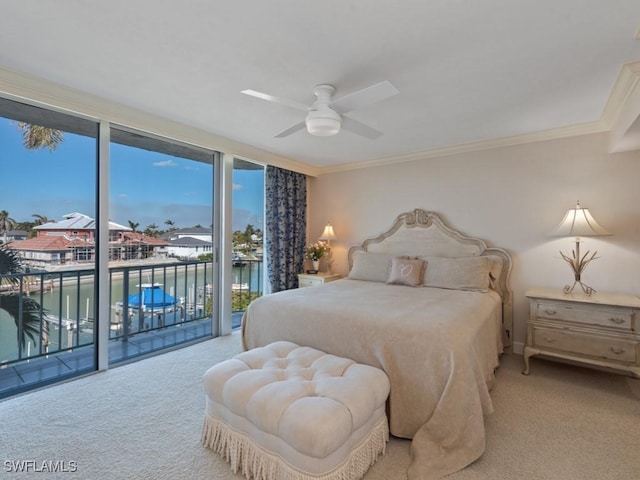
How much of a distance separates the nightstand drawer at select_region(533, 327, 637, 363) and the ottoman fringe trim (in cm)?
187

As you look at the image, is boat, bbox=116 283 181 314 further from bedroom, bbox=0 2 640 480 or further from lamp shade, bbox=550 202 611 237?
lamp shade, bbox=550 202 611 237

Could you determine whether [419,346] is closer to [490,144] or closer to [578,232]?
[578,232]

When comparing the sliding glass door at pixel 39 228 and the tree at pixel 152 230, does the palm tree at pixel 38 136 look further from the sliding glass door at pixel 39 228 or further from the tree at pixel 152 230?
the tree at pixel 152 230

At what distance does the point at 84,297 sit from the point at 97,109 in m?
1.94

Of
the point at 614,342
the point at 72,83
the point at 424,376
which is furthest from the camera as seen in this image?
the point at 614,342

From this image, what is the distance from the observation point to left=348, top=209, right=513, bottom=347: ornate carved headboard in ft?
11.5

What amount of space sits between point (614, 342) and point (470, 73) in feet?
7.91

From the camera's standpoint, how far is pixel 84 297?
11.0ft

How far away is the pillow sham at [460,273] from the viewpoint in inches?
127

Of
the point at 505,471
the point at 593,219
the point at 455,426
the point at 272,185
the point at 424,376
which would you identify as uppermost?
the point at 272,185

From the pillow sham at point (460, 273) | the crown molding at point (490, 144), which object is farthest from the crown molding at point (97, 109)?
the pillow sham at point (460, 273)

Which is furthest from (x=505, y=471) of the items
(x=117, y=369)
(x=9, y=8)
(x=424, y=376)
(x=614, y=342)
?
(x=9, y=8)

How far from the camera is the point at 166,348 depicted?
3506 millimetres

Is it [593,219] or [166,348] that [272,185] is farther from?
[593,219]
